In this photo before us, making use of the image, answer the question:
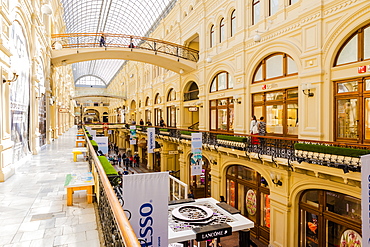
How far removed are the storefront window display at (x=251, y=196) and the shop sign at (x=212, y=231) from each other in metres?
5.85

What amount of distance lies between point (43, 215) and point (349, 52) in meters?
10.2

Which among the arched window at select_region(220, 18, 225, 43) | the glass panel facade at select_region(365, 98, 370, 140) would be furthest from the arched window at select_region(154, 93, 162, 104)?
the glass panel facade at select_region(365, 98, 370, 140)

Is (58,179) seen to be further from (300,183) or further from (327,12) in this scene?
(327,12)

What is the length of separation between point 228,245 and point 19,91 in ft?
36.1

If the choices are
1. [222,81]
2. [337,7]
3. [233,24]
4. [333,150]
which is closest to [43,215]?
[333,150]

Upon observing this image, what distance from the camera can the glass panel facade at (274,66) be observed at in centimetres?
1108

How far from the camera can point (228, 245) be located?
35.3ft

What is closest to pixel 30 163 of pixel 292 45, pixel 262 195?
pixel 262 195

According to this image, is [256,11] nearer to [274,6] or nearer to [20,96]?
[274,6]

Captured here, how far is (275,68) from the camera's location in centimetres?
1133

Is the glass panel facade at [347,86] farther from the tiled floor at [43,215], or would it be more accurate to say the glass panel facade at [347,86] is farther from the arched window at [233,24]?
the tiled floor at [43,215]

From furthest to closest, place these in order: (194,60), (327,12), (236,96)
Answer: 1. (194,60)
2. (236,96)
3. (327,12)

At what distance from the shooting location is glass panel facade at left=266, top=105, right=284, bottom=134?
36.9ft

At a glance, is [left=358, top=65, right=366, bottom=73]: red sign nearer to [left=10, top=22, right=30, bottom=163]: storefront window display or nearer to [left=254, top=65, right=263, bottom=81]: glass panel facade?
[left=254, top=65, right=263, bottom=81]: glass panel facade
